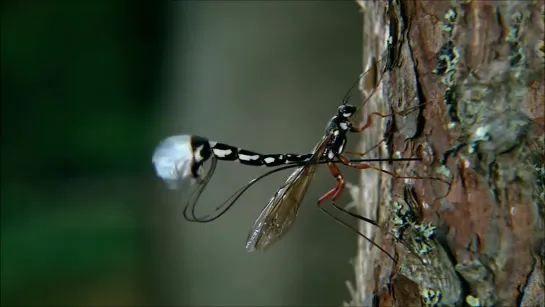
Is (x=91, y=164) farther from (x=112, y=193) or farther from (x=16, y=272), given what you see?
(x=16, y=272)

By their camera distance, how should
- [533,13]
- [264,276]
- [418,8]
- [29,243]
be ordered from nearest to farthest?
[533,13]
[418,8]
[264,276]
[29,243]

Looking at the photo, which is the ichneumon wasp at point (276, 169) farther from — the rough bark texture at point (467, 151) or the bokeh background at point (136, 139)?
the bokeh background at point (136, 139)

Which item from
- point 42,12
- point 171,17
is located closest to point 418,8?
point 171,17

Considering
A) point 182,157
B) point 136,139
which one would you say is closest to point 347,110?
point 182,157

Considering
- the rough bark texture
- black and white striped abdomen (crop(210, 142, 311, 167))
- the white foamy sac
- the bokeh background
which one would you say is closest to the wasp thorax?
black and white striped abdomen (crop(210, 142, 311, 167))

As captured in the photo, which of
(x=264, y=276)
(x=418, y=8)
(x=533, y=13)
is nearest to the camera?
(x=533, y=13)

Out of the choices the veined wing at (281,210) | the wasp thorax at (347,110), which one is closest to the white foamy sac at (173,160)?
the veined wing at (281,210)

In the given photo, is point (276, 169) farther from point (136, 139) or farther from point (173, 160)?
point (136, 139)
